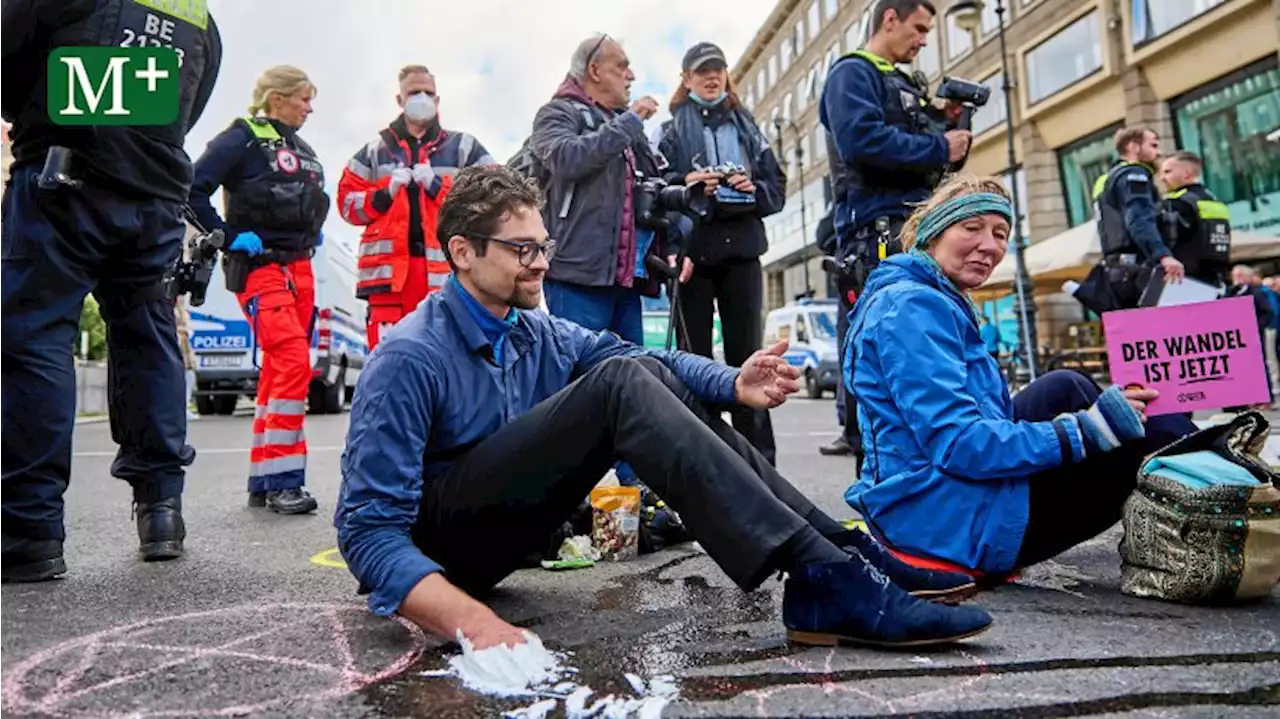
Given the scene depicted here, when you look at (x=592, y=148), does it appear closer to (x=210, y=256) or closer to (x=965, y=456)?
(x=210, y=256)

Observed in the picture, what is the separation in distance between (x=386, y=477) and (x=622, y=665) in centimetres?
63

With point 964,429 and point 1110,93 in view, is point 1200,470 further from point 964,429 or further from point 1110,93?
point 1110,93

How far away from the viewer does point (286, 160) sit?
510 centimetres

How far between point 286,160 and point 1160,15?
788 inches

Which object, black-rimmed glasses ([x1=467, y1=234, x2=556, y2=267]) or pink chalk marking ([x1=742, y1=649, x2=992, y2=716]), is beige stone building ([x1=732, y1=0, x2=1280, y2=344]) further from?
pink chalk marking ([x1=742, y1=649, x2=992, y2=716])

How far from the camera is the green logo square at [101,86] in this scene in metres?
3.26

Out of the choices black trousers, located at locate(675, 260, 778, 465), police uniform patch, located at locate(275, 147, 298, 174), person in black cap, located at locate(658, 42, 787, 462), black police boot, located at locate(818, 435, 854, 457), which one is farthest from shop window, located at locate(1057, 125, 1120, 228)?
police uniform patch, located at locate(275, 147, 298, 174)

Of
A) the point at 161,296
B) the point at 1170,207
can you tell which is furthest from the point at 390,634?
the point at 1170,207

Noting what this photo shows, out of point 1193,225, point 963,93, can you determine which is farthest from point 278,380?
point 1193,225

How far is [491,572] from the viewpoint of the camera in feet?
8.49

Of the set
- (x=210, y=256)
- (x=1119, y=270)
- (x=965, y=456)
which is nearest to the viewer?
(x=965, y=456)

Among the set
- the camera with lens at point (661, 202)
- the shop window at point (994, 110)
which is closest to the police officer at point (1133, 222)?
the camera with lens at point (661, 202)

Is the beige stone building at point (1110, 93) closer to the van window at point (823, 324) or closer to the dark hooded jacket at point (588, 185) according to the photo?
the van window at point (823, 324)

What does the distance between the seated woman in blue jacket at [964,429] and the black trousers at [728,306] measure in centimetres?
175
